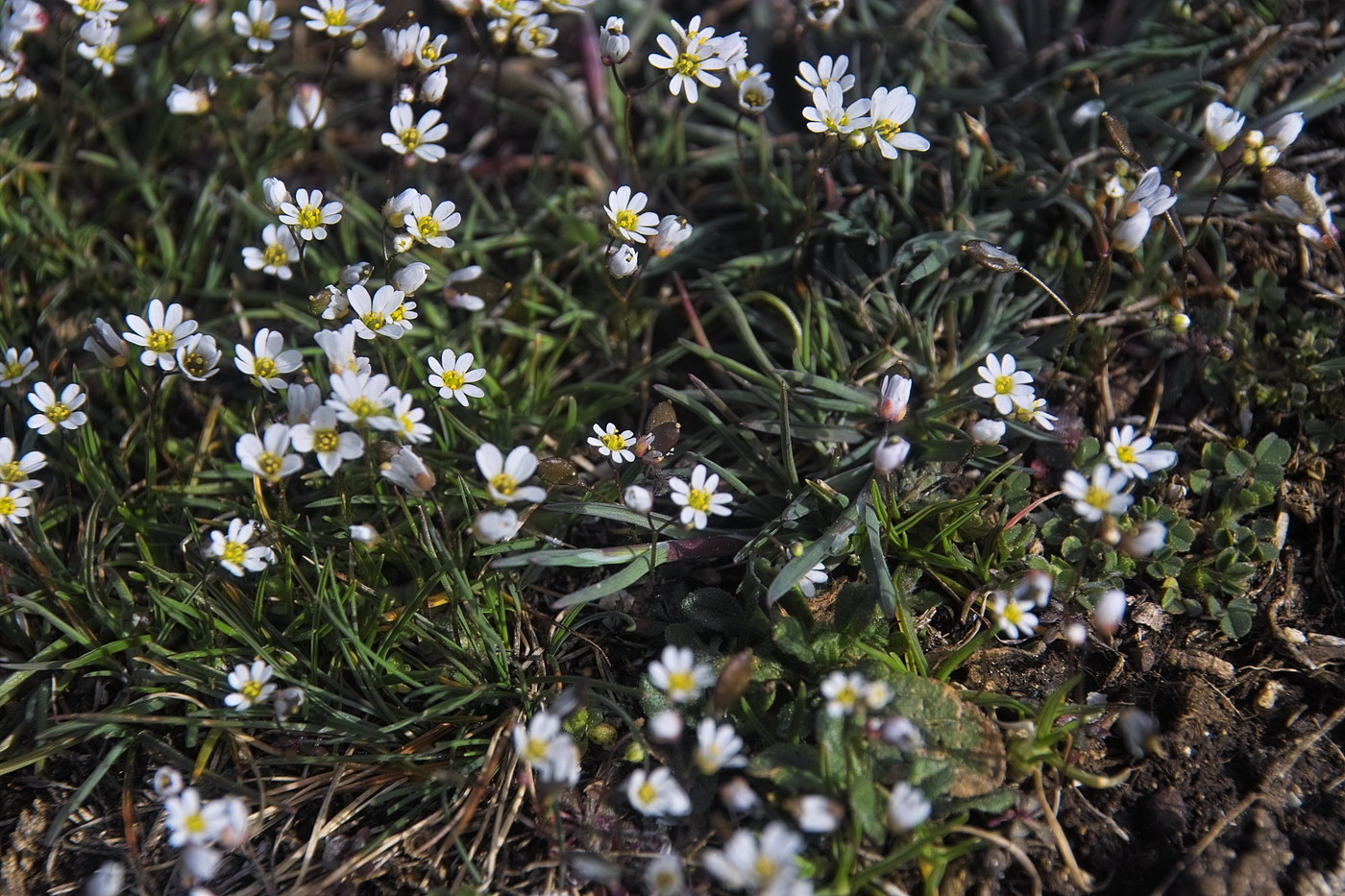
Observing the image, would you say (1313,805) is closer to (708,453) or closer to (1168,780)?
(1168,780)

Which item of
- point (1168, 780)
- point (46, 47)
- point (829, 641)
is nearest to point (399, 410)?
point (829, 641)

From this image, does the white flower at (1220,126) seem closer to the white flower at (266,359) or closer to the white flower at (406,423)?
the white flower at (406,423)

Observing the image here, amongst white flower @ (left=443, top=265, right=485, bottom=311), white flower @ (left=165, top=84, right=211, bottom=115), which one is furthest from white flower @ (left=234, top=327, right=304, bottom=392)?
white flower @ (left=165, top=84, right=211, bottom=115)

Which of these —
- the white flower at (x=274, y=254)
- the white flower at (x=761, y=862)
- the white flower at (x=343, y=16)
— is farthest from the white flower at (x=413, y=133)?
the white flower at (x=761, y=862)

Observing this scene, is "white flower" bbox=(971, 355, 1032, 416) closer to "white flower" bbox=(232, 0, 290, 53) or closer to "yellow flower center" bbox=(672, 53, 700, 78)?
"yellow flower center" bbox=(672, 53, 700, 78)

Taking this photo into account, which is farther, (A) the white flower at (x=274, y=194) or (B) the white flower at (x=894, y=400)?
(A) the white flower at (x=274, y=194)
